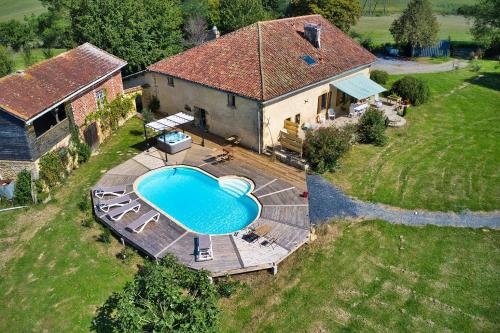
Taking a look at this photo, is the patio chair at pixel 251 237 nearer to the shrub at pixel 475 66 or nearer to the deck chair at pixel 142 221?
the deck chair at pixel 142 221

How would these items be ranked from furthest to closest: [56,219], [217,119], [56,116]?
[217,119] → [56,116] → [56,219]

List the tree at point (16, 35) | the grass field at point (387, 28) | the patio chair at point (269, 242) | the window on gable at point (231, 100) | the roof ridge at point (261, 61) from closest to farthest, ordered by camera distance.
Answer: the patio chair at point (269, 242) → the roof ridge at point (261, 61) → the window on gable at point (231, 100) → the tree at point (16, 35) → the grass field at point (387, 28)

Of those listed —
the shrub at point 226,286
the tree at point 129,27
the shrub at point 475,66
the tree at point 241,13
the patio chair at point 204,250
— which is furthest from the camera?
the tree at point 241,13

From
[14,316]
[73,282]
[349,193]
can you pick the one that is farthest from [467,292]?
[14,316]

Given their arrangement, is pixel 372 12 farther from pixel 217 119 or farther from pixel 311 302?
pixel 311 302

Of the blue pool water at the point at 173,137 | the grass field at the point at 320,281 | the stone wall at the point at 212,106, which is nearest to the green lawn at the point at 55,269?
the grass field at the point at 320,281

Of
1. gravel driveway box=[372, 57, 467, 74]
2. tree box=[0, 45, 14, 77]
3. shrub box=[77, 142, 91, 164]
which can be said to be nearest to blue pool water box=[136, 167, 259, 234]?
shrub box=[77, 142, 91, 164]
